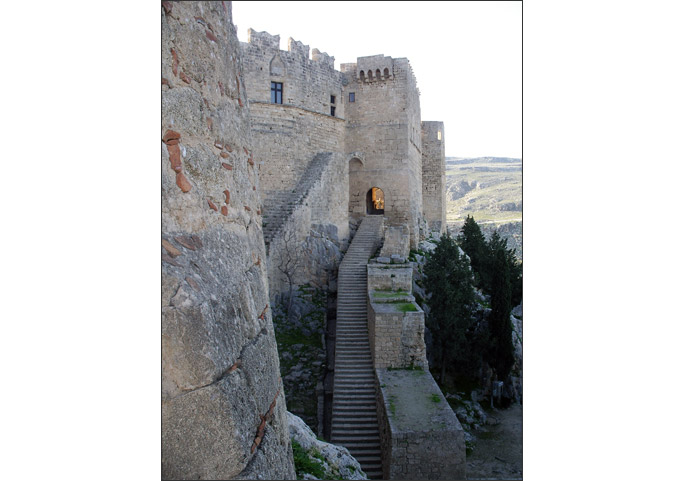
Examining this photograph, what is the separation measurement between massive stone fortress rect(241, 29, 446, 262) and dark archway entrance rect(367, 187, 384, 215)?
9 centimetres

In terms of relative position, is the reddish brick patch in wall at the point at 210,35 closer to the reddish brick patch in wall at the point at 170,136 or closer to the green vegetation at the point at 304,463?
the reddish brick patch in wall at the point at 170,136

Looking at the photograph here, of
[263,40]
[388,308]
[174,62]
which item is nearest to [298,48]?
[263,40]

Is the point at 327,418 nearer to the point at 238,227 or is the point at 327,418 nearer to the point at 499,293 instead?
the point at 499,293

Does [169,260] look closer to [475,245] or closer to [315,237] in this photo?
[315,237]

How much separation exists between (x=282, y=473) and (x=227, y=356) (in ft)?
3.54

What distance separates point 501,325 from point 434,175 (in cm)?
1665

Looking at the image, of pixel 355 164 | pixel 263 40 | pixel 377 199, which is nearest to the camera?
pixel 263 40

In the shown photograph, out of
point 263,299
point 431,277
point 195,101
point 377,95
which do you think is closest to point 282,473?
point 263,299

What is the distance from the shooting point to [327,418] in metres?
12.4

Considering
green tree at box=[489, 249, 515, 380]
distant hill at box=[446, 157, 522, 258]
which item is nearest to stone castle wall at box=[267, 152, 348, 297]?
green tree at box=[489, 249, 515, 380]

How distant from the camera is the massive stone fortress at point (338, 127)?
1744 cm

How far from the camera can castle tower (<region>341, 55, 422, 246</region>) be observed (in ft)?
65.5

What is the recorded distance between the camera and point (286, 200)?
17406mm

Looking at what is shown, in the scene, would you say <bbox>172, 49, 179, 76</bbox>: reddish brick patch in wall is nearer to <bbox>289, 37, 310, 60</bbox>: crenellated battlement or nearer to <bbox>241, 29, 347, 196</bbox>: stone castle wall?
<bbox>241, 29, 347, 196</bbox>: stone castle wall
